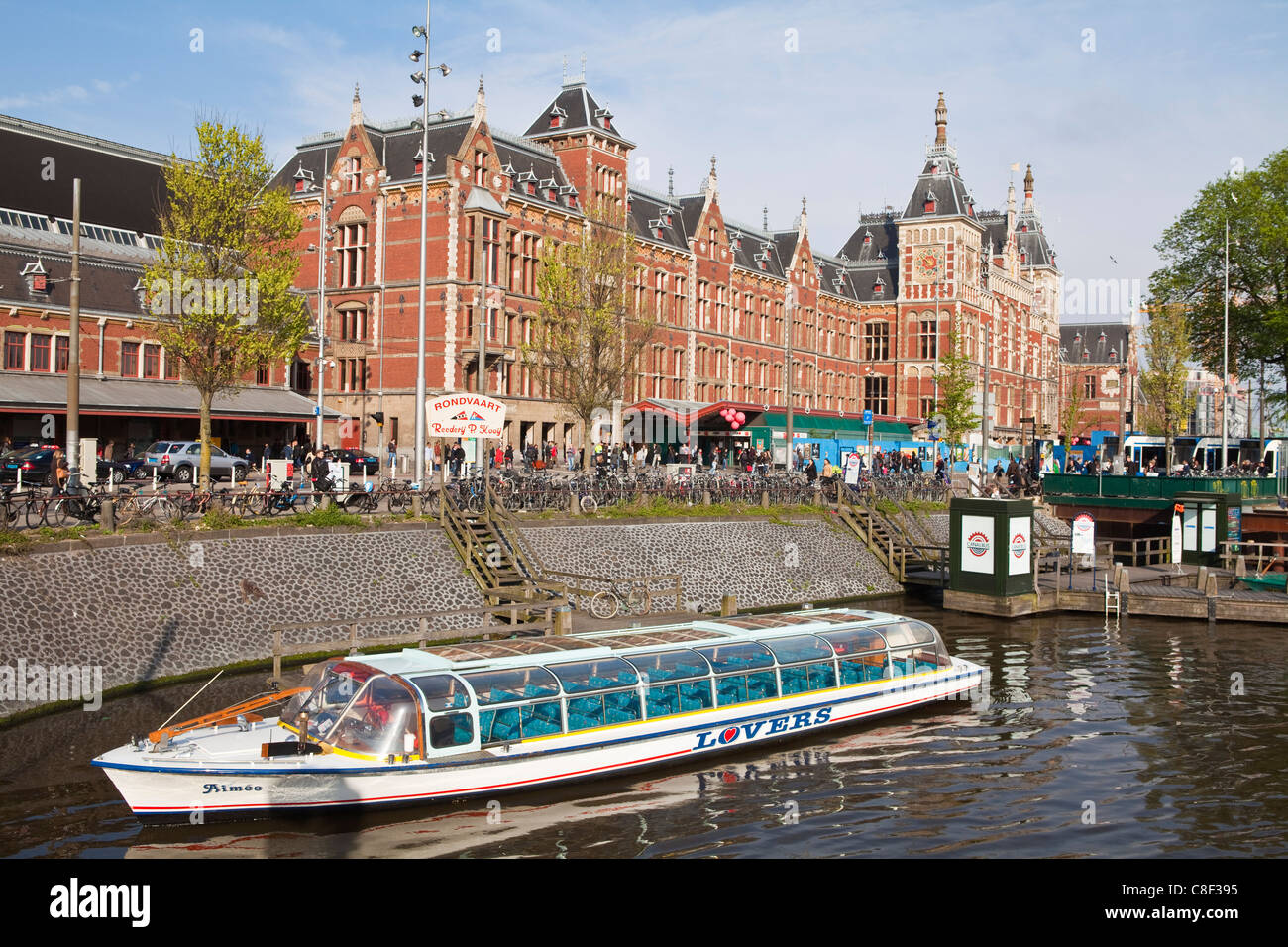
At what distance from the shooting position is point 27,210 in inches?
1903

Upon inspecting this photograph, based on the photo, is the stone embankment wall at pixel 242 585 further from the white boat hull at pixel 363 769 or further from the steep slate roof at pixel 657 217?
the steep slate roof at pixel 657 217

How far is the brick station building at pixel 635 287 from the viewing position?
5394 centimetres

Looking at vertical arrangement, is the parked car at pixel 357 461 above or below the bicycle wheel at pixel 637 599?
above

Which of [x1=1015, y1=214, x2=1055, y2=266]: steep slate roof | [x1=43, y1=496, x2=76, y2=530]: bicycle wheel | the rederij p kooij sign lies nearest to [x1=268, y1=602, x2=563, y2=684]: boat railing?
[x1=43, y1=496, x2=76, y2=530]: bicycle wheel

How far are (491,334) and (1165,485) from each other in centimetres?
3329

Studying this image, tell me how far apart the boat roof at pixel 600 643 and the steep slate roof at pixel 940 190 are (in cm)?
7465

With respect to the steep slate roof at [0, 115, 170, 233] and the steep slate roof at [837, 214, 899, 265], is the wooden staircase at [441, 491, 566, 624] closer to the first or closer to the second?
the steep slate roof at [0, 115, 170, 233]

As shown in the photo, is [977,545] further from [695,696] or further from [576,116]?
[576,116]

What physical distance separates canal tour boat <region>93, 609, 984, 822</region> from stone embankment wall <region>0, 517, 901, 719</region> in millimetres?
5487

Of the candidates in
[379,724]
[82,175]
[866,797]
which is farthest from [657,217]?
[379,724]

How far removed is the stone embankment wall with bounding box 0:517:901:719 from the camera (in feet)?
70.1

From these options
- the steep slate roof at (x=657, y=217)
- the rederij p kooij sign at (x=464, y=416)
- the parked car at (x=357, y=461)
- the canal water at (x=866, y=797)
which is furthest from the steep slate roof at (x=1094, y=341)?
the canal water at (x=866, y=797)
